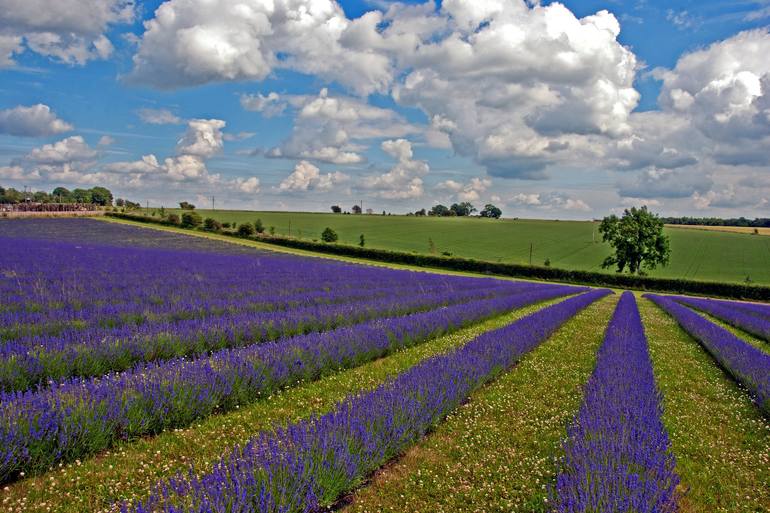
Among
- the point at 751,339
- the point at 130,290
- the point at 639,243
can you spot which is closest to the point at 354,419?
the point at 130,290

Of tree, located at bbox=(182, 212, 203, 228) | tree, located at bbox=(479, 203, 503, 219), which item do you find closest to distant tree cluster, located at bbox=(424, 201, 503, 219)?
tree, located at bbox=(479, 203, 503, 219)

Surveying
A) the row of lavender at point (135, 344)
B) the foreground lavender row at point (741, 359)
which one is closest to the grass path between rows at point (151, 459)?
the row of lavender at point (135, 344)

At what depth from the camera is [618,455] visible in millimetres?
3305

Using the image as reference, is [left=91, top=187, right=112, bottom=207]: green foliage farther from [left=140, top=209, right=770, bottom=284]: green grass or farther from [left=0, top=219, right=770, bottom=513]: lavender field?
[left=0, top=219, right=770, bottom=513]: lavender field

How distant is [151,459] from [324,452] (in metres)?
1.70

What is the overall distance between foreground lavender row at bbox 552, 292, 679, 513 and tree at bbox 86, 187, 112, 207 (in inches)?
5149

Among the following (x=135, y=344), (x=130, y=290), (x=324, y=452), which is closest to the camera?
(x=324, y=452)

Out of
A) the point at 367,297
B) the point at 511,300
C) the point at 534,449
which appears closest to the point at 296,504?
the point at 534,449

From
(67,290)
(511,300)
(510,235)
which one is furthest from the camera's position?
(510,235)

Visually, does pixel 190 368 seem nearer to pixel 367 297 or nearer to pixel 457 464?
pixel 457 464

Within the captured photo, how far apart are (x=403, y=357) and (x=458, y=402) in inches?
103

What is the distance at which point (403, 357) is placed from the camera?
789 centimetres

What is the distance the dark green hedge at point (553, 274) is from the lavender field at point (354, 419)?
32.2 meters

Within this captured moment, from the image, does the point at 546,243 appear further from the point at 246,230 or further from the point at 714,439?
the point at 714,439
